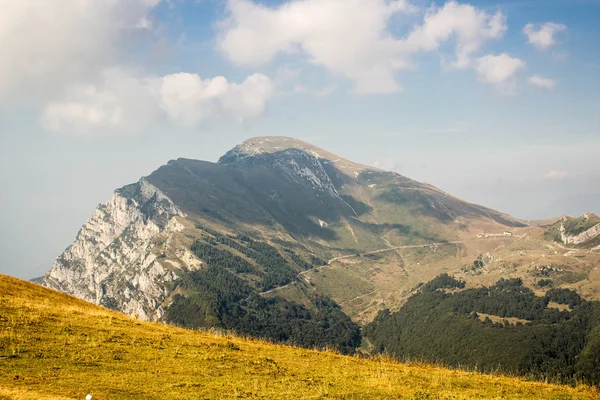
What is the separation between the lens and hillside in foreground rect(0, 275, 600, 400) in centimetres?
1945

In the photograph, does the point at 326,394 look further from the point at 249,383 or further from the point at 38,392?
the point at 38,392

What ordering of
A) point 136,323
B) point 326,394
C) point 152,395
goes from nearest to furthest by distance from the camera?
point 152,395, point 326,394, point 136,323

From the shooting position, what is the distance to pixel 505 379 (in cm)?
2847

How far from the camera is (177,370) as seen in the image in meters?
23.0

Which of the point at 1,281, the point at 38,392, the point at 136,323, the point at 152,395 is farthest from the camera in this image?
the point at 1,281

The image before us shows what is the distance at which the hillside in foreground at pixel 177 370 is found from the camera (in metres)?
19.5

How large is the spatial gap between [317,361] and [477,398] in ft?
38.0

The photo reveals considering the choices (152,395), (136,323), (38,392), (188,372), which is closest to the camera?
(38,392)

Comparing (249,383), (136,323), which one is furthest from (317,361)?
(136,323)

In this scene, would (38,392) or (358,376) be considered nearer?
(38,392)

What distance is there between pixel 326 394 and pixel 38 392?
522 inches

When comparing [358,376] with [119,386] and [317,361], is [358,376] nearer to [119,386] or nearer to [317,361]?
[317,361]

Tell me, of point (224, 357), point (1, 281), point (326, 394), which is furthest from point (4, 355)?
point (1, 281)

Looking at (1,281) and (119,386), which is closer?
(119,386)
